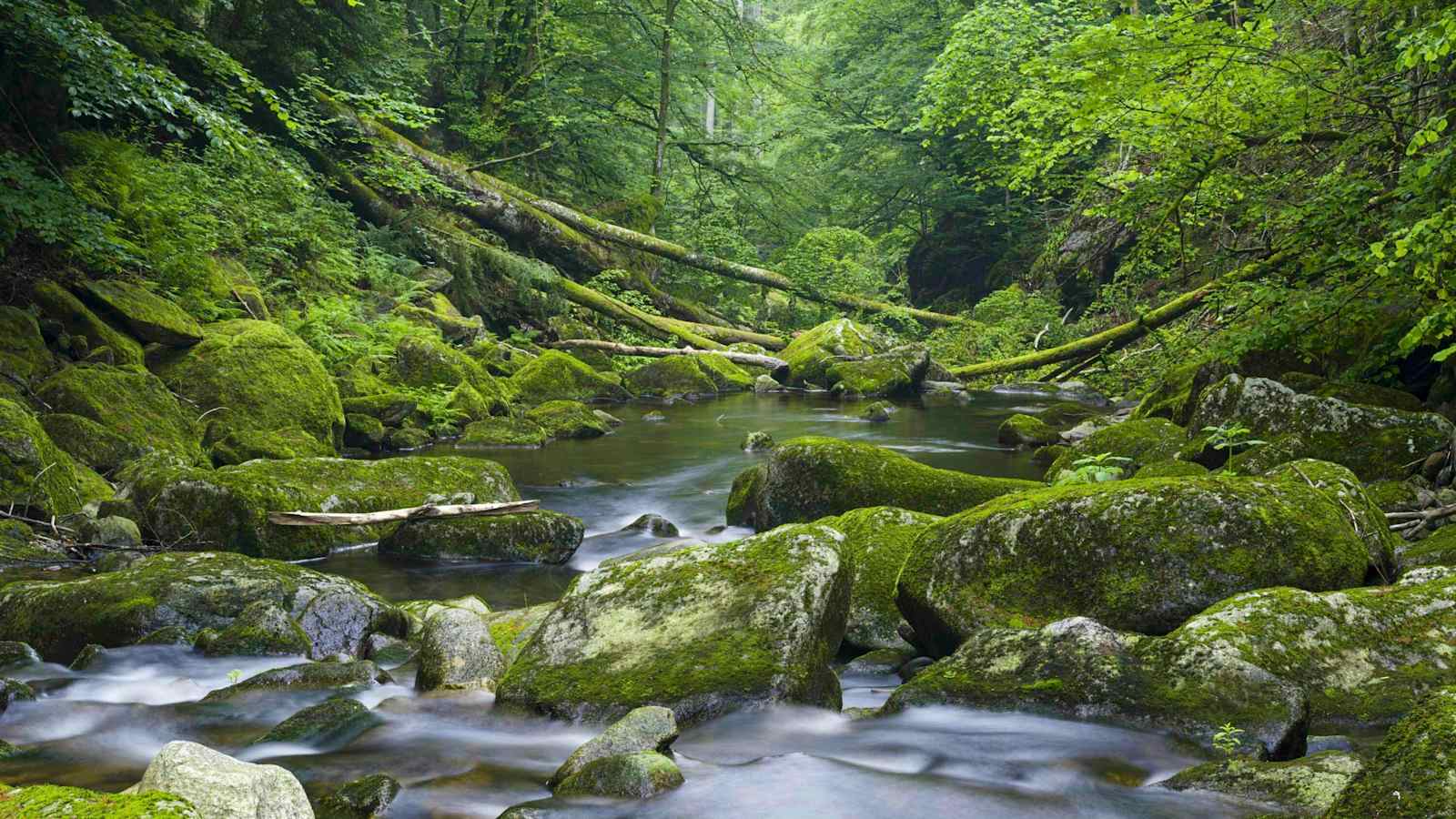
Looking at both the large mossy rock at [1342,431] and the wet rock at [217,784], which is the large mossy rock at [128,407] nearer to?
the wet rock at [217,784]

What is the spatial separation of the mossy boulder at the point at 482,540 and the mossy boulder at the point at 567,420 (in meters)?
6.47

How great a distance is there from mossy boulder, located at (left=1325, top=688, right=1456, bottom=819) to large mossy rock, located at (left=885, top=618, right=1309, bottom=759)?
1.40 m

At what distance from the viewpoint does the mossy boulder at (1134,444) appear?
9.02 meters

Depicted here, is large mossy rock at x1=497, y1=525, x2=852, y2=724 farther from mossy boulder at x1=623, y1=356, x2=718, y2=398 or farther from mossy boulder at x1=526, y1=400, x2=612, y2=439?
mossy boulder at x1=623, y1=356, x2=718, y2=398

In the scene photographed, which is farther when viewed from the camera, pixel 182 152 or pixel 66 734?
pixel 182 152

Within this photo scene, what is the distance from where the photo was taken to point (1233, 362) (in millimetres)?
8617

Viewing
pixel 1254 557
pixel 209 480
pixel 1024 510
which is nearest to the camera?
pixel 1254 557

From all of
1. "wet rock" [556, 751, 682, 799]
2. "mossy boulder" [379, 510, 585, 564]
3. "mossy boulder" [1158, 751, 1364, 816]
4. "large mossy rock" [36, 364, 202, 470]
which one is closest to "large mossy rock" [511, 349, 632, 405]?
"large mossy rock" [36, 364, 202, 470]

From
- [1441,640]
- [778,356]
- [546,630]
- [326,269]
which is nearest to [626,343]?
[778,356]

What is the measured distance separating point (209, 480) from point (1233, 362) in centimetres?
878

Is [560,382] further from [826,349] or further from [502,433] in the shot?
[826,349]

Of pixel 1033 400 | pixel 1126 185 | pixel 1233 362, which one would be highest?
pixel 1126 185

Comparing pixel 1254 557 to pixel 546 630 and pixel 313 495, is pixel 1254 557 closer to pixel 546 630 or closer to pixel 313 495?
pixel 546 630

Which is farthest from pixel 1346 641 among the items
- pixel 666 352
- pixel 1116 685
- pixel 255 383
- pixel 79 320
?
pixel 666 352
